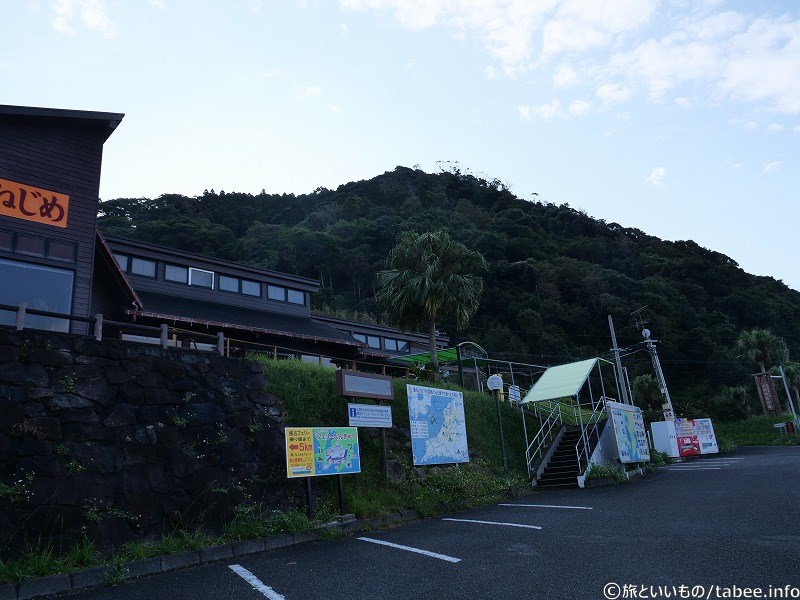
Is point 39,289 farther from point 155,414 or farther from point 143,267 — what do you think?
point 143,267

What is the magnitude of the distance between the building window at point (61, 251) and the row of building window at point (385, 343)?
22.7 metres

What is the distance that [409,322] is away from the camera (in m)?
23.8

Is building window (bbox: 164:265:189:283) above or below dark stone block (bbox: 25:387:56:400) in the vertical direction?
above

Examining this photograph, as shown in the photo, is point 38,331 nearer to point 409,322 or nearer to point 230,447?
point 230,447

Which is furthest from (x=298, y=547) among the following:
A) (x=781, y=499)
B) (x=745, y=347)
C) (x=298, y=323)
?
(x=745, y=347)

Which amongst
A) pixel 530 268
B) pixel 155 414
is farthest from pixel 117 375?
pixel 530 268

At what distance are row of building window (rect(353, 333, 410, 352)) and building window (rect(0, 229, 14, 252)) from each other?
23682mm

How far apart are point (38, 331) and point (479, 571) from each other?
8435 mm

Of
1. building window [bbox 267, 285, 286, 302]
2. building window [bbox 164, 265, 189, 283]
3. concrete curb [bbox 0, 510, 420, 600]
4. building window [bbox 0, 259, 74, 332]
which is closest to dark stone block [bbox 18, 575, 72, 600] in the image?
concrete curb [bbox 0, 510, 420, 600]

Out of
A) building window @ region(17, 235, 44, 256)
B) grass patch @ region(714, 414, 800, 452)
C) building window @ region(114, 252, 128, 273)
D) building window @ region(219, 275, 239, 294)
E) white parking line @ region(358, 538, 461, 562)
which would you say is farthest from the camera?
grass patch @ region(714, 414, 800, 452)

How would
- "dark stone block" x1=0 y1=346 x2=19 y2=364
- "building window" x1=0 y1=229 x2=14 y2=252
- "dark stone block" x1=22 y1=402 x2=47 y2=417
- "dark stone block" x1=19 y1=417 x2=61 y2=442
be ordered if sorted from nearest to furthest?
1. "dark stone block" x1=19 y1=417 x2=61 y2=442
2. "dark stone block" x1=22 y1=402 x2=47 y2=417
3. "dark stone block" x1=0 y1=346 x2=19 y2=364
4. "building window" x1=0 y1=229 x2=14 y2=252

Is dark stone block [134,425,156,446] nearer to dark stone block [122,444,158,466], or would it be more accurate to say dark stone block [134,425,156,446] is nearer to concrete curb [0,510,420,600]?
dark stone block [122,444,158,466]

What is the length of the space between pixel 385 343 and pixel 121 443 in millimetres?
27508

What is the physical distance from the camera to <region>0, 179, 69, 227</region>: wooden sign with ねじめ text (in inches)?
493
